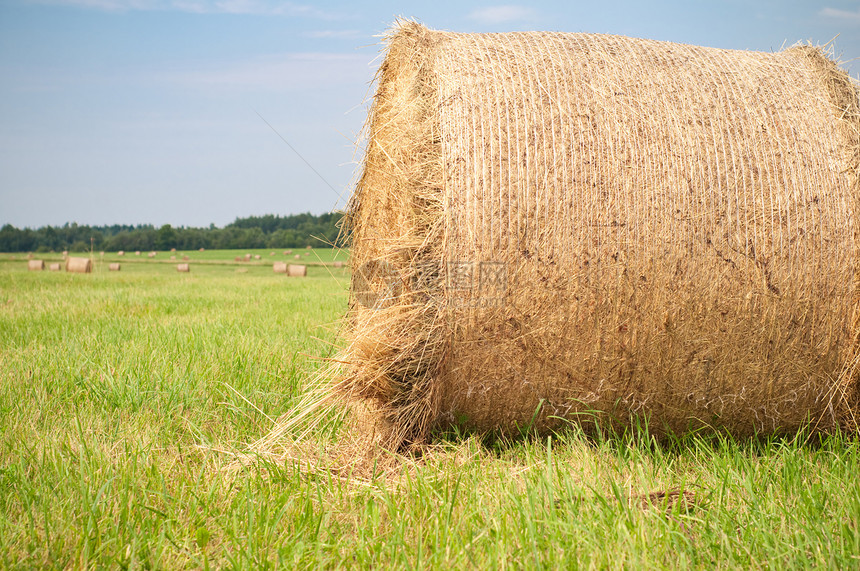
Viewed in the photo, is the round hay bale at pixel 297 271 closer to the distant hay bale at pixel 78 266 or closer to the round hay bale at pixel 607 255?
the distant hay bale at pixel 78 266

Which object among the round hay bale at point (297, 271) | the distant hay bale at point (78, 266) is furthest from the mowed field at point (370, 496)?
the distant hay bale at point (78, 266)

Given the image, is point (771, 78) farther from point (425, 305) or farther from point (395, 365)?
point (395, 365)

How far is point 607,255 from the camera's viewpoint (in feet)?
8.97

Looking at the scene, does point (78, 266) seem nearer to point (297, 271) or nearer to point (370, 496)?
point (297, 271)

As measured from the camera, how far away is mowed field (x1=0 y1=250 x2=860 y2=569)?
1.99 metres

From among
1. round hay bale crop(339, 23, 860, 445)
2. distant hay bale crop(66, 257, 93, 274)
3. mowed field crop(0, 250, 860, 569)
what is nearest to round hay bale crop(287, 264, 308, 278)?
distant hay bale crop(66, 257, 93, 274)

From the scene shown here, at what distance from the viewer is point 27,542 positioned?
2.08 metres

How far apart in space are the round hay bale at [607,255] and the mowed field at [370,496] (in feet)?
0.95

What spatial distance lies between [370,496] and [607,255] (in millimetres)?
1555

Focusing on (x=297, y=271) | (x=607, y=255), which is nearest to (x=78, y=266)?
(x=297, y=271)

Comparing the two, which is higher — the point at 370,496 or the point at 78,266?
the point at 78,266

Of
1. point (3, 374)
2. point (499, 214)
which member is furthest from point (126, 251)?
point (499, 214)

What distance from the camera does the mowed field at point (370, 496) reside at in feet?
6.53

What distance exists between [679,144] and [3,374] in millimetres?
4578
